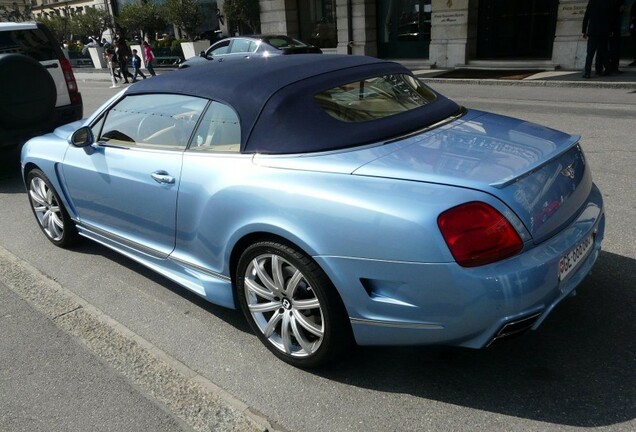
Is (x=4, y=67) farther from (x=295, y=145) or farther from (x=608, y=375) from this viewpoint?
(x=608, y=375)

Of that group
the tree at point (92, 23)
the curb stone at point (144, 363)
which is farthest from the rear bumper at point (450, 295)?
the tree at point (92, 23)

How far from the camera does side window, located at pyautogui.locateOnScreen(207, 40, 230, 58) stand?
16609 millimetres

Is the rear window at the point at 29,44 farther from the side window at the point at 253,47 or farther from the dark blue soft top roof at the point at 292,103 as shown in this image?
the side window at the point at 253,47

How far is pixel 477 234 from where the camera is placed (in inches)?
90.7

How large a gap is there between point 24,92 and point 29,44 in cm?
166

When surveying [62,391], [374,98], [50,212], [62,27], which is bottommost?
[62,391]

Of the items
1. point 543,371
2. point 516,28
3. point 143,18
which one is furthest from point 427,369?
point 143,18

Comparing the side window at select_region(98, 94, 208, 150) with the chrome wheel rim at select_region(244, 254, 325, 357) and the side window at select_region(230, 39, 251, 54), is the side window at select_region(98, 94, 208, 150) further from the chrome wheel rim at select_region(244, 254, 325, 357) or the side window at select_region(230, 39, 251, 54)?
the side window at select_region(230, 39, 251, 54)

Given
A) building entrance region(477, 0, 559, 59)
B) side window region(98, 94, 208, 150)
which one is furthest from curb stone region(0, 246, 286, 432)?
building entrance region(477, 0, 559, 59)

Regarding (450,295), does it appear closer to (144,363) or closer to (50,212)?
(144,363)

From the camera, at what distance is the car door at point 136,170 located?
3.40m

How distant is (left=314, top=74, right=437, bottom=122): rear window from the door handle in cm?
102

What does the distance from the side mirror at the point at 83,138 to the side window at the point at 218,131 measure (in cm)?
→ 119

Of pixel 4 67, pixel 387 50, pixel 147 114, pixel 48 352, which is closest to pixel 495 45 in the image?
pixel 387 50
